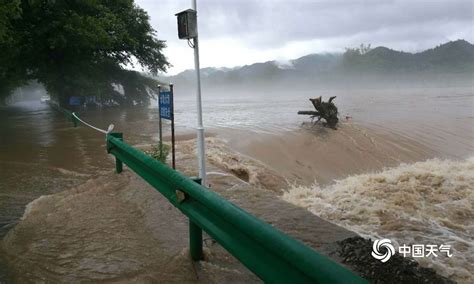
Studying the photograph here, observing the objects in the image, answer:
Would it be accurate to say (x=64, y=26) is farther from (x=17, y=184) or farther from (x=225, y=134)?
(x=17, y=184)

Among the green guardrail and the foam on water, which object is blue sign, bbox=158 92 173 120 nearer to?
the green guardrail

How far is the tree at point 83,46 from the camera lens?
1750 centimetres

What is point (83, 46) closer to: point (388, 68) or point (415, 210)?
point (415, 210)

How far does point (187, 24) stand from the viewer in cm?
456

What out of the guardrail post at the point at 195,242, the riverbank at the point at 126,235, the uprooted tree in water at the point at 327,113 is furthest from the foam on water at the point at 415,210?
the uprooted tree in water at the point at 327,113

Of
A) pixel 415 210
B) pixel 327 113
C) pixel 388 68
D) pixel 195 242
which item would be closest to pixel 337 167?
pixel 327 113

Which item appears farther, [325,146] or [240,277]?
[325,146]

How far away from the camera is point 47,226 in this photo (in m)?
4.12

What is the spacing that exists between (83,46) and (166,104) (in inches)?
617

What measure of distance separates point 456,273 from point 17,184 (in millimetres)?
6544

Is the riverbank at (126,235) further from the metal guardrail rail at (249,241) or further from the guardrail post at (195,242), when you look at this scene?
the metal guardrail rail at (249,241)

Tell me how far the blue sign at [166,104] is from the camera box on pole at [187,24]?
3.85 ft

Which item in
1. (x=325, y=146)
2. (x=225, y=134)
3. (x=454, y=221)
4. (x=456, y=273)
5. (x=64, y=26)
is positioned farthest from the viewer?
(x=64, y=26)

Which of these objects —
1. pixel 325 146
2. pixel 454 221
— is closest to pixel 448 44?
pixel 325 146
